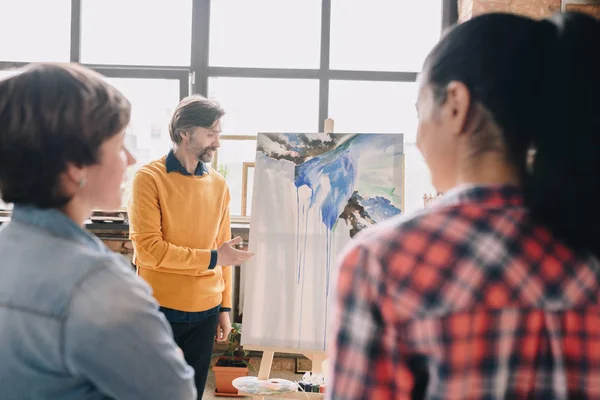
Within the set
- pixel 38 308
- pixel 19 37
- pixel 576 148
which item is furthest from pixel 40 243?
pixel 19 37

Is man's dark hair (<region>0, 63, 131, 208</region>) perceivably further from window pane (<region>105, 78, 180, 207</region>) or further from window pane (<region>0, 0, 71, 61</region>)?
window pane (<region>0, 0, 71, 61</region>)

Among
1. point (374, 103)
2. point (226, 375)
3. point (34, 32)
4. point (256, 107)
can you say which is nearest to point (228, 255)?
point (226, 375)

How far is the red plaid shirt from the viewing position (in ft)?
2.16

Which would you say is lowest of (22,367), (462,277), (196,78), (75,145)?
(22,367)

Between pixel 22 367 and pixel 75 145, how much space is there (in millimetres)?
316

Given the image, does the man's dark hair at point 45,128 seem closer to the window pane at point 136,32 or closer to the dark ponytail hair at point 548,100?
the dark ponytail hair at point 548,100

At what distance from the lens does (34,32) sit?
4184 millimetres

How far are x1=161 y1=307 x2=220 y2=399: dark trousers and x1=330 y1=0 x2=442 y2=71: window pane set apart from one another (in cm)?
237

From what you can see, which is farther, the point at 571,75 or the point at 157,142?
the point at 157,142

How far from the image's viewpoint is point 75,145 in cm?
84

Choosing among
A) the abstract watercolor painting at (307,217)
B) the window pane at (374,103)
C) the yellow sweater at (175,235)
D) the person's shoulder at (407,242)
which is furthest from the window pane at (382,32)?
the person's shoulder at (407,242)

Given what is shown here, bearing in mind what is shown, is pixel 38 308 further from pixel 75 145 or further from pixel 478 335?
pixel 478 335

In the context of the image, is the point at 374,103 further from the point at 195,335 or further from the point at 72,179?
the point at 72,179

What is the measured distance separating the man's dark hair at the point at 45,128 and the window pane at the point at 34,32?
3660mm
